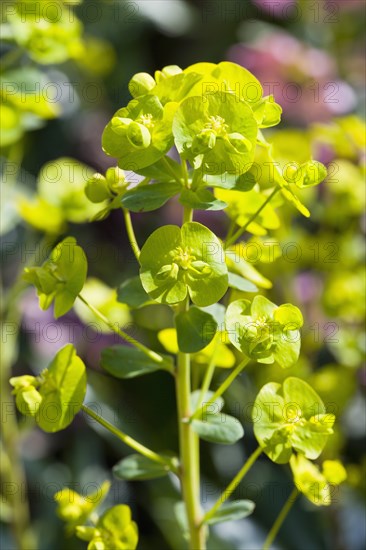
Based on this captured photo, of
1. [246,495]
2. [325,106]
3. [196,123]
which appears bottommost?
[246,495]

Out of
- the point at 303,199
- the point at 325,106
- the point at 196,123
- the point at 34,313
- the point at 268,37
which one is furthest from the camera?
the point at 268,37

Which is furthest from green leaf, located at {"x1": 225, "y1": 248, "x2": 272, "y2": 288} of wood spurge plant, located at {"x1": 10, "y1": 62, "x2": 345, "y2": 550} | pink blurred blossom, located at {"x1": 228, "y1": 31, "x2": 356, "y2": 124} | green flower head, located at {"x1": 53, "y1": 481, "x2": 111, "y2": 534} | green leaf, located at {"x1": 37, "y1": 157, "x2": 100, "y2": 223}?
pink blurred blossom, located at {"x1": 228, "y1": 31, "x2": 356, "y2": 124}

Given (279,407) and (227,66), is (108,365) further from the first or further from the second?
(227,66)

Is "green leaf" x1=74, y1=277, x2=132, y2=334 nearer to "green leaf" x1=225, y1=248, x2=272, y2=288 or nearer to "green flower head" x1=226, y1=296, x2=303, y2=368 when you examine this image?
"green leaf" x1=225, y1=248, x2=272, y2=288

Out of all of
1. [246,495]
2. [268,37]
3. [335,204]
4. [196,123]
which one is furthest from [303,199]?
[268,37]

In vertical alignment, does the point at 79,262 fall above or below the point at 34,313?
above
